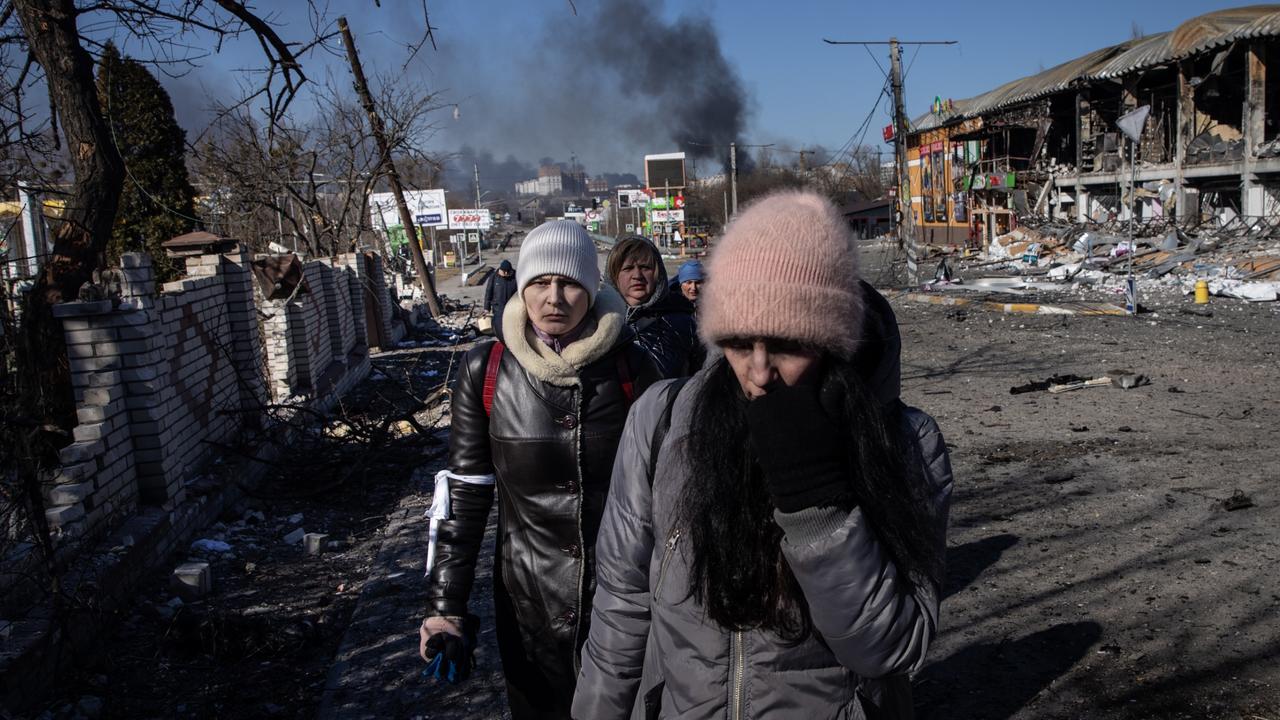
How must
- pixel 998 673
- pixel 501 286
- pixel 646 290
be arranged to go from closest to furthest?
pixel 998 673, pixel 646 290, pixel 501 286

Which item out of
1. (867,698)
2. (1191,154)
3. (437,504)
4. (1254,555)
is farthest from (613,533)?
(1191,154)

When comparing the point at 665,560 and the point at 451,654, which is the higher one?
the point at 665,560

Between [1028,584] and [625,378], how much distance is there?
10.1ft

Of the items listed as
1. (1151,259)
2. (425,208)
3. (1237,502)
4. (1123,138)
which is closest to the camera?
(1237,502)

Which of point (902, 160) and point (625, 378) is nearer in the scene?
point (625, 378)

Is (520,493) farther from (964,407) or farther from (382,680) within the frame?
(964,407)

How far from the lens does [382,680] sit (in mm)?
4027

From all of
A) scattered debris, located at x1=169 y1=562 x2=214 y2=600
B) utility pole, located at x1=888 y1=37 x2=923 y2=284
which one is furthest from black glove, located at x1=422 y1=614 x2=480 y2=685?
utility pole, located at x1=888 y1=37 x2=923 y2=284

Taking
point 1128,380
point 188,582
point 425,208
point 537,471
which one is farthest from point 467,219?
point 537,471

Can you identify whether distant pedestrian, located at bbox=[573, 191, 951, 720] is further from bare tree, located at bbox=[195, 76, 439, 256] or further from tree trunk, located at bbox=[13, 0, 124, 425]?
bare tree, located at bbox=[195, 76, 439, 256]

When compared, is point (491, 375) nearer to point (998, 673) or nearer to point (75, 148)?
point (998, 673)

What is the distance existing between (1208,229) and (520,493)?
993 inches

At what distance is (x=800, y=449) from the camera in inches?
54.8

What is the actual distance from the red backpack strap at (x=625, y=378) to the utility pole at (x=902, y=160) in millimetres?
22061
